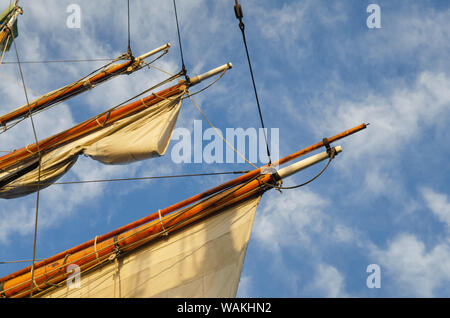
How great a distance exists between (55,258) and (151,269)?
2.43 meters

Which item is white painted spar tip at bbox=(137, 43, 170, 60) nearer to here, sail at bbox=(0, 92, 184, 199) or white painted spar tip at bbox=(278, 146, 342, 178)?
sail at bbox=(0, 92, 184, 199)

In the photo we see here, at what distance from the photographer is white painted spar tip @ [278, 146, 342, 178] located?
880 centimetres

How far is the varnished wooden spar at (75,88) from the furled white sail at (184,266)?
836 cm

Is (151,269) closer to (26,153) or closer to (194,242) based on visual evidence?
(194,242)

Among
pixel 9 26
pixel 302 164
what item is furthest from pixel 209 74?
pixel 9 26

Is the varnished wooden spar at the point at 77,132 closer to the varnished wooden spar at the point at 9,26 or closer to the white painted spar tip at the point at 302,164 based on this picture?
the white painted spar tip at the point at 302,164

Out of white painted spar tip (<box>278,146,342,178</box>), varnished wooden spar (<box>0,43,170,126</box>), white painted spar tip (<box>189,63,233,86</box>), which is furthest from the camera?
varnished wooden spar (<box>0,43,170,126</box>)

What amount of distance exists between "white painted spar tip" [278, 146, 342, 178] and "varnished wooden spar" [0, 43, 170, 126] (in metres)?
10.2

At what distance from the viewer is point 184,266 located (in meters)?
8.86

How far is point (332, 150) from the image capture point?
8.62 metres

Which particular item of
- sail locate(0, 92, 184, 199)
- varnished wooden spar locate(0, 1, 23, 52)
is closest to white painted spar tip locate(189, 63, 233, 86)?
sail locate(0, 92, 184, 199)

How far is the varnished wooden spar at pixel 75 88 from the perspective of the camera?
51.6 feet
